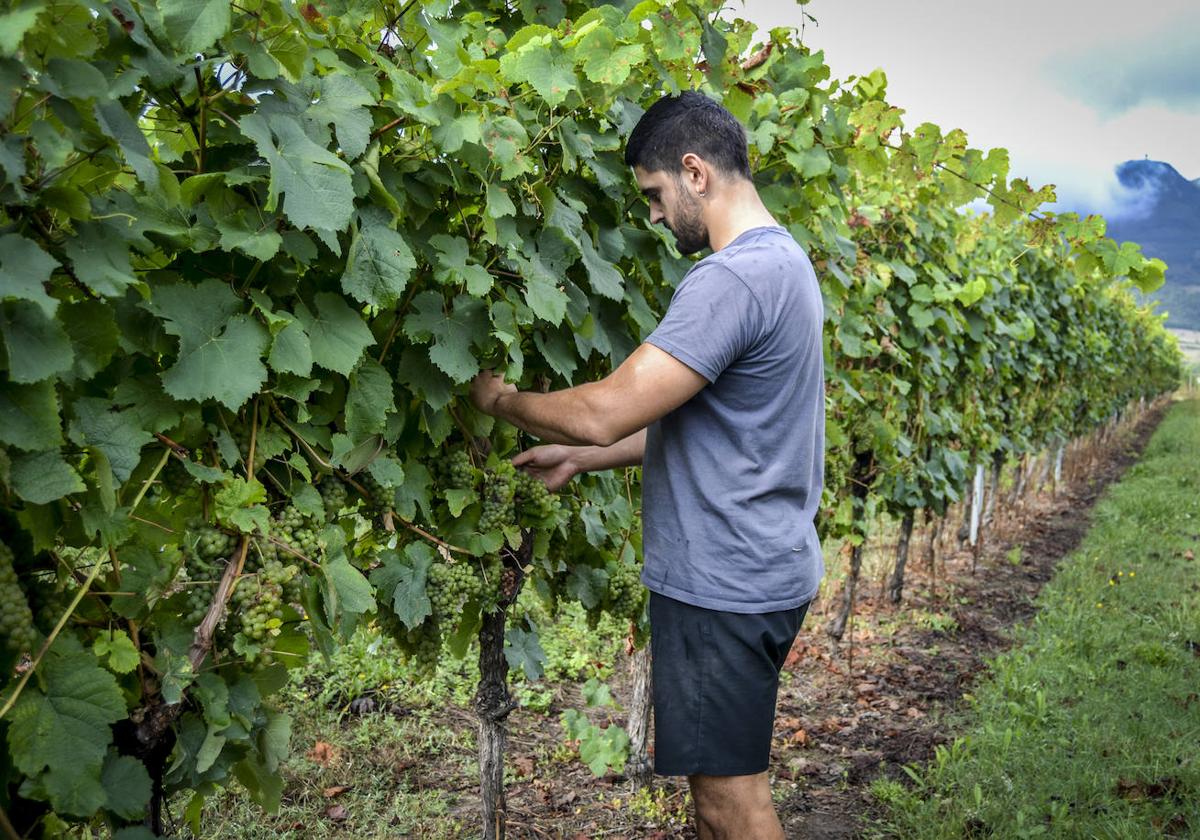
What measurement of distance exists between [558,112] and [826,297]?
2.19 m

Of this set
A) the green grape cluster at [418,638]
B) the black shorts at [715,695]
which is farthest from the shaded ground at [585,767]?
the black shorts at [715,695]

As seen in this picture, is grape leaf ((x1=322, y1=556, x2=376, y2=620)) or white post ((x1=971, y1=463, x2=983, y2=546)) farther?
white post ((x1=971, y1=463, x2=983, y2=546))

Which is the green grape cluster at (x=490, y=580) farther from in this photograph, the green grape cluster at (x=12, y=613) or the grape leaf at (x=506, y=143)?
the green grape cluster at (x=12, y=613)

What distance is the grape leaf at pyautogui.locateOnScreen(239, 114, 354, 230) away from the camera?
5.43 ft

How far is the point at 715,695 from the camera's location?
7.79 ft

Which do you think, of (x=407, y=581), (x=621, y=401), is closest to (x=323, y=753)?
(x=407, y=581)

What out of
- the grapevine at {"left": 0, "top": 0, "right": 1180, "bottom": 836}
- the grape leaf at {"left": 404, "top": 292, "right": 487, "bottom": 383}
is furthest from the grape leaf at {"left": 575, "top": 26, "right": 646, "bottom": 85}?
the grape leaf at {"left": 404, "top": 292, "right": 487, "bottom": 383}

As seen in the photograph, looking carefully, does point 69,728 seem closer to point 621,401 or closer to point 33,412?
point 33,412

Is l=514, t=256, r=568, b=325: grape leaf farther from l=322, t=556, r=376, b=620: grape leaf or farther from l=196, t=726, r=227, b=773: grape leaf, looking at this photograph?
l=196, t=726, r=227, b=773: grape leaf

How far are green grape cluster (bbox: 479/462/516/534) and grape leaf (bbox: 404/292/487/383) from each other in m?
0.35

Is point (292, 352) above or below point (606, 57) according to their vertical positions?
below

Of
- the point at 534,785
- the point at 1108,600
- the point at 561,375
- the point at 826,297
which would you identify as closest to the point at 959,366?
the point at 1108,600

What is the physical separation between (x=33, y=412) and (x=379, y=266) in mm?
735

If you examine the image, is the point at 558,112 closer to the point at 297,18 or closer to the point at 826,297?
the point at 297,18
